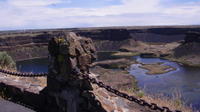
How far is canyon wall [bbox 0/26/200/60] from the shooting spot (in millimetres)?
132212

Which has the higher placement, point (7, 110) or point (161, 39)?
point (7, 110)

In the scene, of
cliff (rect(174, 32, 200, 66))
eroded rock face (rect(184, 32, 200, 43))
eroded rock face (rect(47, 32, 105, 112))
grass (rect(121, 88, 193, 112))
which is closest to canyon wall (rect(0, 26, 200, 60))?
eroded rock face (rect(184, 32, 200, 43))

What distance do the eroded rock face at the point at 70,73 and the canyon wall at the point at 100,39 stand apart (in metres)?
119

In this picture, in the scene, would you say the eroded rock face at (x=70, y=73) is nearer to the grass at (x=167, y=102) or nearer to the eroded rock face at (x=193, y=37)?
the grass at (x=167, y=102)

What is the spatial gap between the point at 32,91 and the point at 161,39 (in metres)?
164

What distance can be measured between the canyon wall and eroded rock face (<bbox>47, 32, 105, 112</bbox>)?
391ft

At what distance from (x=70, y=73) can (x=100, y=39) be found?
149656mm

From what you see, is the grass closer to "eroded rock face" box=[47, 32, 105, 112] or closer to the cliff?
"eroded rock face" box=[47, 32, 105, 112]

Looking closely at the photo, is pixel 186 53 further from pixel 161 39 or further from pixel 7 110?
pixel 7 110

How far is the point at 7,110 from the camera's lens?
20.2 feet

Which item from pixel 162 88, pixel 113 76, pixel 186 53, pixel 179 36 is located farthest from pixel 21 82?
pixel 179 36

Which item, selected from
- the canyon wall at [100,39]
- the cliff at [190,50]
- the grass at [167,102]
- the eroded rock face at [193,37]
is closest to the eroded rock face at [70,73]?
the grass at [167,102]

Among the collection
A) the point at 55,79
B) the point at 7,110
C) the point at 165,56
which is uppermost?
the point at 55,79

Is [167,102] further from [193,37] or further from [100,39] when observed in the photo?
[100,39]
